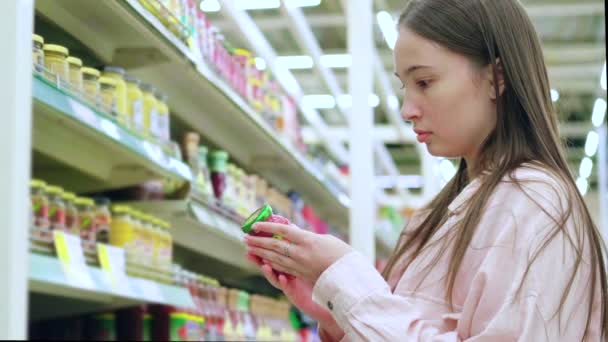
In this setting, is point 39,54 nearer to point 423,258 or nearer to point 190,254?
point 423,258

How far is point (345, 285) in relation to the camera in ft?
5.49

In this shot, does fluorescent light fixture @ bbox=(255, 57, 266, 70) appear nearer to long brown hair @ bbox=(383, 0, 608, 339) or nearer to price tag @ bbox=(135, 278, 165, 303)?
price tag @ bbox=(135, 278, 165, 303)

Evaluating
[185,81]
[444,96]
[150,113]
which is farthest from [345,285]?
[185,81]

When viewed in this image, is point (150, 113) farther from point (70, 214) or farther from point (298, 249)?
point (298, 249)

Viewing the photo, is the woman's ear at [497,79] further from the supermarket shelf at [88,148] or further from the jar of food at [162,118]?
the jar of food at [162,118]

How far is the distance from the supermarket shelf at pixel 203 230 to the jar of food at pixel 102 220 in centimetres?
49

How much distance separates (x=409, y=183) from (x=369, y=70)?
11437mm

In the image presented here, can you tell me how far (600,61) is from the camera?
10586 millimetres

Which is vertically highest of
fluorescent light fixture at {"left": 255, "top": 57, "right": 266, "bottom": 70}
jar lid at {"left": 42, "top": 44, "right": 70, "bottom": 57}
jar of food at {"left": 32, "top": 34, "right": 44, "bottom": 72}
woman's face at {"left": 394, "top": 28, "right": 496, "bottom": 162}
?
fluorescent light fixture at {"left": 255, "top": 57, "right": 266, "bottom": 70}

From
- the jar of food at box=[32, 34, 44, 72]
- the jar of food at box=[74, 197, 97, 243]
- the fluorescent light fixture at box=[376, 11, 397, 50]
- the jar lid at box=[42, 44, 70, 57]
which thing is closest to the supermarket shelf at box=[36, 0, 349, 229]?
the jar lid at box=[42, 44, 70, 57]

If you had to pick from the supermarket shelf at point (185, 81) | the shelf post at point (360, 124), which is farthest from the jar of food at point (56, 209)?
the shelf post at point (360, 124)

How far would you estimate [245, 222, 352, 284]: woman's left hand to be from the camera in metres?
1.72

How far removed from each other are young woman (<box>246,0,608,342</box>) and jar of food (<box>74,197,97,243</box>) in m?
0.98

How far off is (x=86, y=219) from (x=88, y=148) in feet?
1.17
